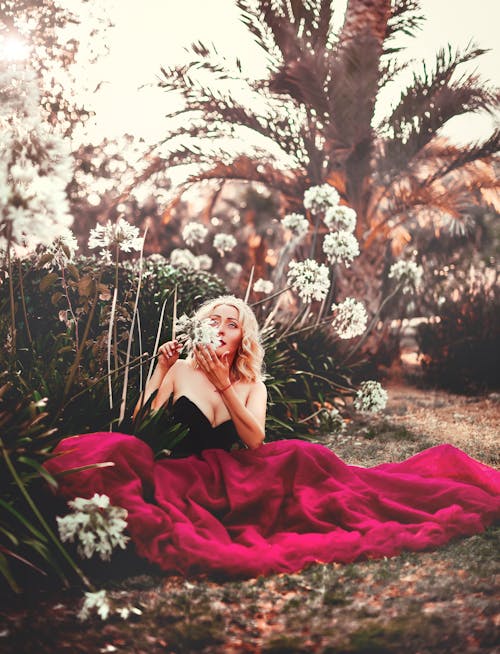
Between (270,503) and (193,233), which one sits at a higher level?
(193,233)

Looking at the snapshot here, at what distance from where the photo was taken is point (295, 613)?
210 centimetres

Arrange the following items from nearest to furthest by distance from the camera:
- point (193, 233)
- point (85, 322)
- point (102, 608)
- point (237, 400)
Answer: point (102, 608) < point (237, 400) < point (85, 322) < point (193, 233)

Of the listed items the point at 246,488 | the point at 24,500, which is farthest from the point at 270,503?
the point at 24,500

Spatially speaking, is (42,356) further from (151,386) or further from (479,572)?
(479,572)

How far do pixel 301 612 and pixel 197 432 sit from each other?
85 centimetres

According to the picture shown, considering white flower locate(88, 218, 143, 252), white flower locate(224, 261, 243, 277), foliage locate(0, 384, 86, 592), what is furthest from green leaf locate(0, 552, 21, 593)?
white flower locate(224, 261, 243, 277)

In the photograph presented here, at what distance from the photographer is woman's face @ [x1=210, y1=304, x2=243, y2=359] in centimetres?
282

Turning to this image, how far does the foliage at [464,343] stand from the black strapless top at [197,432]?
357 cm

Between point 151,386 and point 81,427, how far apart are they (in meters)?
0.32

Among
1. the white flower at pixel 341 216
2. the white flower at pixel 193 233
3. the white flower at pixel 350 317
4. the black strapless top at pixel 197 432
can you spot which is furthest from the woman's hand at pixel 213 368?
the white flower at pixel 193 233

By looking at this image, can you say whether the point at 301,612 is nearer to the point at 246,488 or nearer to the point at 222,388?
the point at 246,488

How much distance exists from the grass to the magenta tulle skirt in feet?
0.23

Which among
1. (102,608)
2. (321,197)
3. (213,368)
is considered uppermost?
(321,197)

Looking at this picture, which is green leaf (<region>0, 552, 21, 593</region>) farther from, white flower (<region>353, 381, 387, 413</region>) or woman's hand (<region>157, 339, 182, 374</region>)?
white flower (<region>353, 381, 387, 413</region>)
